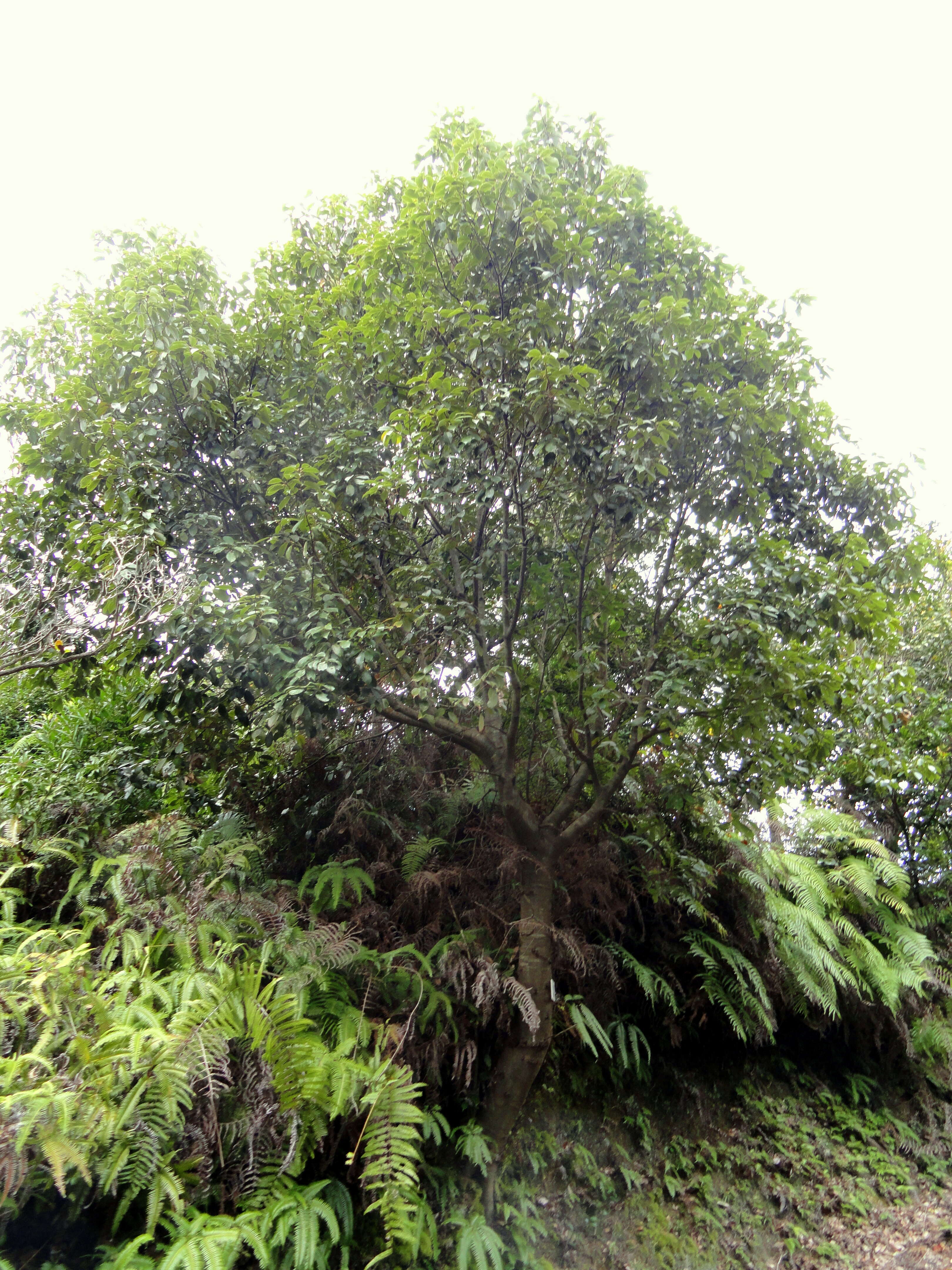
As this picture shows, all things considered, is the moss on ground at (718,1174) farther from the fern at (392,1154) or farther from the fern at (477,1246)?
the fern at (392,1154)

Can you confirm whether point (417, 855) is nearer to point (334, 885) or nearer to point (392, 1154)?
point (334, 885)

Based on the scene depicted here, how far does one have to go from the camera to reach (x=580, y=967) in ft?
15.1

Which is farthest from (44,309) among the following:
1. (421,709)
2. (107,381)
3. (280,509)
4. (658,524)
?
(658,524)

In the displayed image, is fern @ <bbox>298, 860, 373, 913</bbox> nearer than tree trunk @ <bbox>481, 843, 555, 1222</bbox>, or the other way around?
tree trunk @ <bbox>481, 843, 555, 1222</bbox>

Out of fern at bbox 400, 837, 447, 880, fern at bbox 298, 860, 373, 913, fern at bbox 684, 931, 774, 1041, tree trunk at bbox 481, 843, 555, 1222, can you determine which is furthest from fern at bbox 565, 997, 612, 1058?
fern at bbox 298, 860, 373, 913

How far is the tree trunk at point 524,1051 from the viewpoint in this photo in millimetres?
4016

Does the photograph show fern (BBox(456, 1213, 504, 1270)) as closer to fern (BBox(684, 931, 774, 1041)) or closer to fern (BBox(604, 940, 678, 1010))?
fern (BBox(604, 940, 678, 1010))

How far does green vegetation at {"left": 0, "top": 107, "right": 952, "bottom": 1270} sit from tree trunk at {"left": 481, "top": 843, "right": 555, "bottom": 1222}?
2 cm

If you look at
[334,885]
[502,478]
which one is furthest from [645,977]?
[502,478]

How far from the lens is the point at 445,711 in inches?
192

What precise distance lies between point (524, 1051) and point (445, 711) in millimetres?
2072

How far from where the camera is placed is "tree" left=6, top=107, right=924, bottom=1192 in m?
4.13

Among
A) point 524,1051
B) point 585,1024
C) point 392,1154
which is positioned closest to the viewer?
point 392,1154

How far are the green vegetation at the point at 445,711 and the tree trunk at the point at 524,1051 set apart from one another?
2 centimetres
